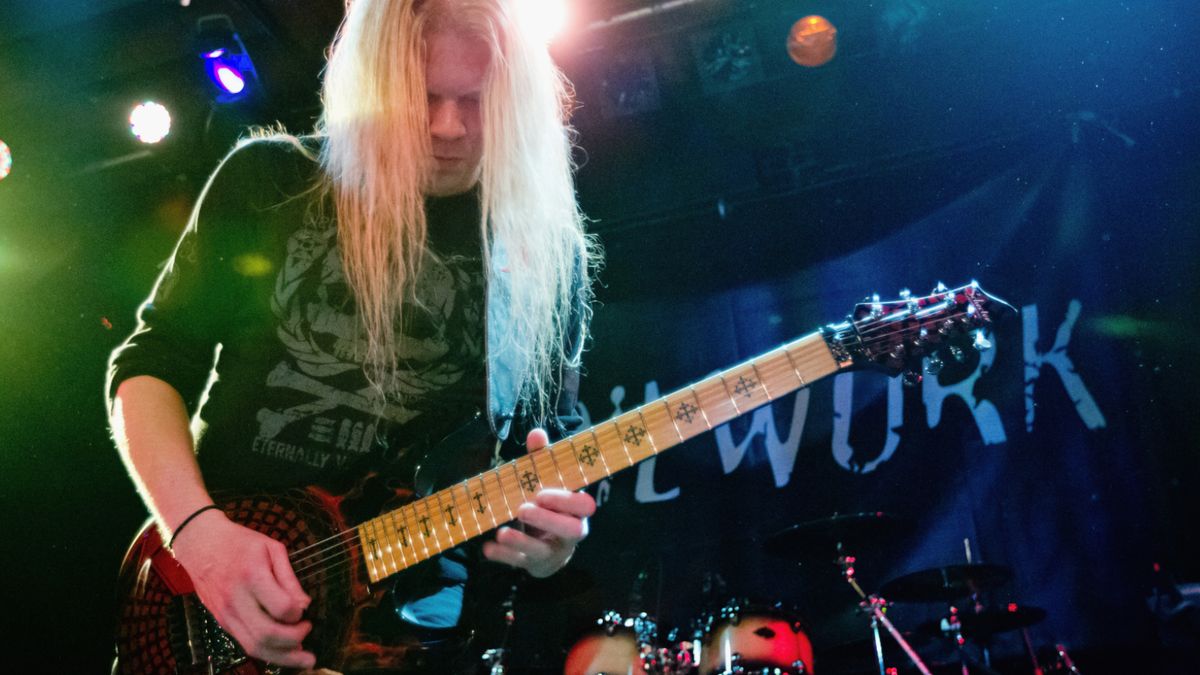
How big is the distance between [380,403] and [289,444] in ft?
0.75

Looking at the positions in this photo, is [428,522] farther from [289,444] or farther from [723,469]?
[723,469]

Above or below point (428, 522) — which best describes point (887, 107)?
above

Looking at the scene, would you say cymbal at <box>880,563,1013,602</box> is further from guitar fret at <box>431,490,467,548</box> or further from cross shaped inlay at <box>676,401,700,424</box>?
guitar fret at <box>431,490,467,548</box>

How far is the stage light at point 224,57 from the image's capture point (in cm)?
461

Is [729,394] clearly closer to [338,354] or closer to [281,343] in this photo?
[338,354]

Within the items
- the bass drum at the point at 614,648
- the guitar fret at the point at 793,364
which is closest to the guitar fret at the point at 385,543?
the guitar fret at the point at 793,364

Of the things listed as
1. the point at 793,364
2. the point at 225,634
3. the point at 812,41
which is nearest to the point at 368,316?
the point at 225,634

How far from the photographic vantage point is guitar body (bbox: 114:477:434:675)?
1615 mm

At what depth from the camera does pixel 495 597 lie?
1925 mm

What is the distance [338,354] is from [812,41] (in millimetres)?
4536

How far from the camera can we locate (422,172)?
2.24 m

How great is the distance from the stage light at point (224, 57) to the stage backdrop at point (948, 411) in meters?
2.78

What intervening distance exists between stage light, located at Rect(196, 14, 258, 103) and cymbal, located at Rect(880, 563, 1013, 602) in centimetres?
470

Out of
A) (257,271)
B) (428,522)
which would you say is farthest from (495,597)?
(257,271)
